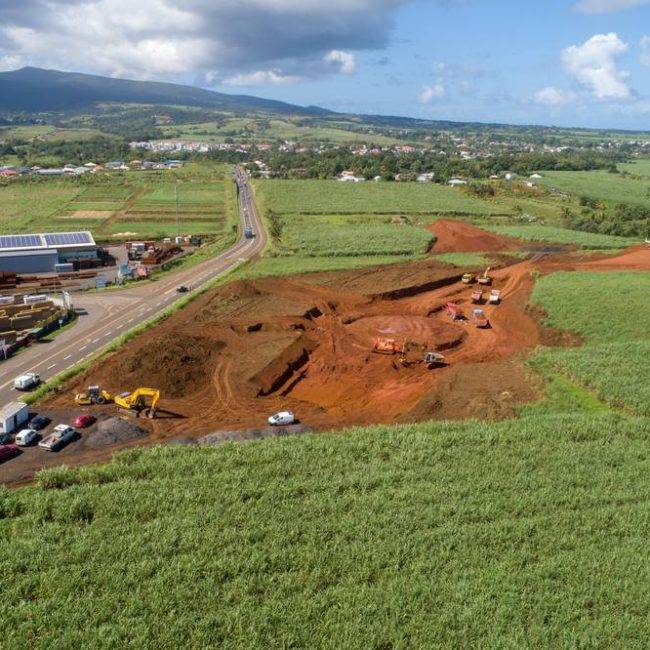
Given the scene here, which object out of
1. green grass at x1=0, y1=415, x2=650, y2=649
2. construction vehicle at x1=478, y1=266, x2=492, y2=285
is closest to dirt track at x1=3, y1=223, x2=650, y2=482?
construction vehicle at x1=478, y1=266, x2=492, y2=285

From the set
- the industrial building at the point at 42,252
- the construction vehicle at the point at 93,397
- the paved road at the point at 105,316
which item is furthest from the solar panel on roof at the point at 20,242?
the construction vehicle at the point at 93,397

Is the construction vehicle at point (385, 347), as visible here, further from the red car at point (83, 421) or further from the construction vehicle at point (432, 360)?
the red car at point (83, 421)

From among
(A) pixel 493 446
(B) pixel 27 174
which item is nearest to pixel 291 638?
(A) pixel 493 446

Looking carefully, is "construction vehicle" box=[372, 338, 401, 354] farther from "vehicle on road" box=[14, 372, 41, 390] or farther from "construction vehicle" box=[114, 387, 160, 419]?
"vehicle on road" box=[14, 372, 41, 390]

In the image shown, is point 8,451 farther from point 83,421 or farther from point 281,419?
point 281,419

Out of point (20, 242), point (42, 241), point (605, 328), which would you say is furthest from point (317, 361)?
point (20, 242)
